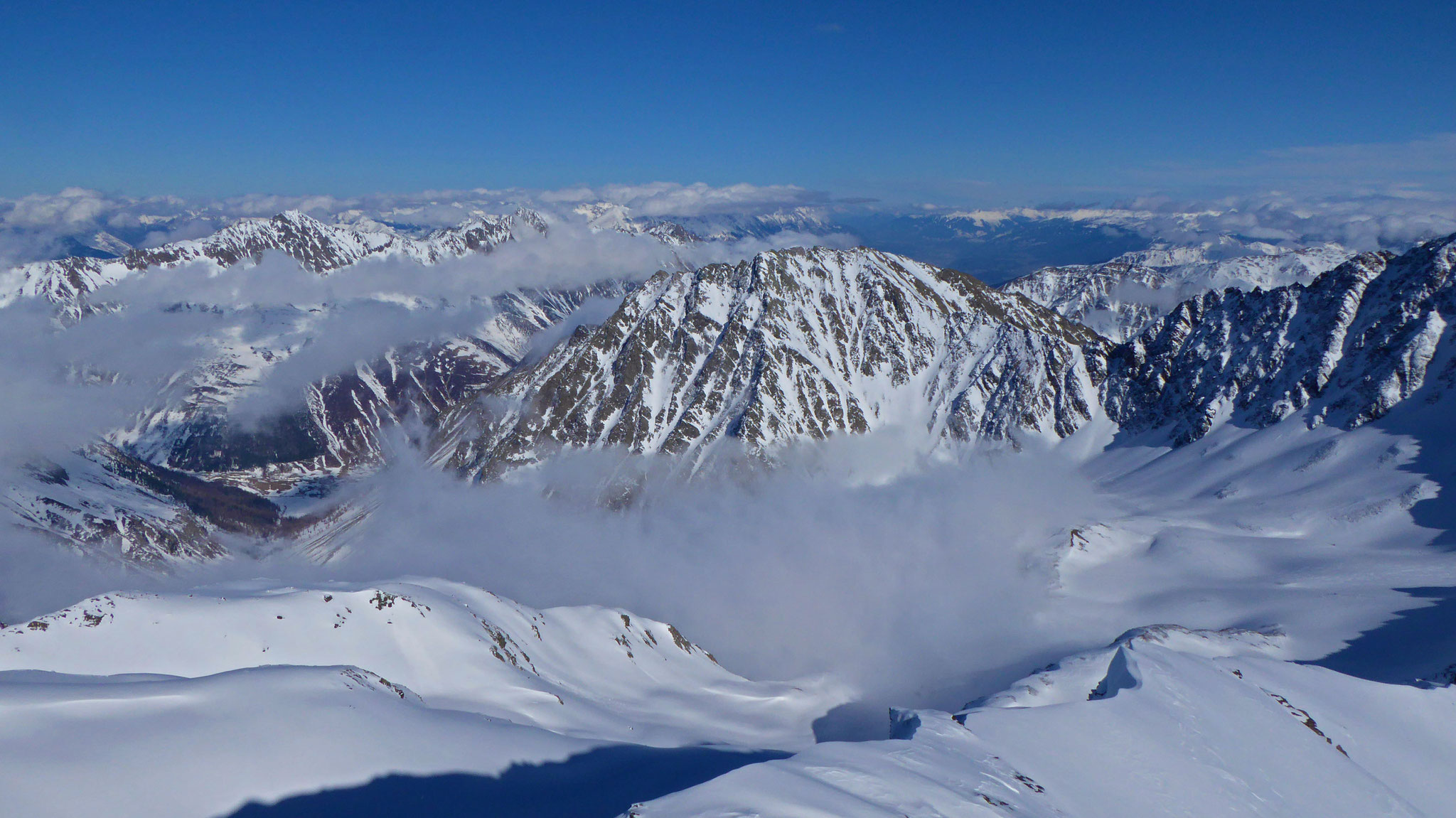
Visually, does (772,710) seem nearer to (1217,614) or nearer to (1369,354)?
(1217,614)

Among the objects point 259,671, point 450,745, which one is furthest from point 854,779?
point 259,671

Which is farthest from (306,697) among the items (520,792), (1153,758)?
(1153,758)

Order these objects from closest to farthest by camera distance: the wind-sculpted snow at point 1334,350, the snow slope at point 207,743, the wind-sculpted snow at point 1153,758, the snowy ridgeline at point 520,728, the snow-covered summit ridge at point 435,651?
the wind-sculpted snow at point 1153,758 → the snow slope at point 207,743 → the snowy ridgeline at point 520,728 → the snow-covered summit ridge at point 435,651 → the wind-sculpted snow at point 1334,350

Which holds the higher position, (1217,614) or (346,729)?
(346,729)

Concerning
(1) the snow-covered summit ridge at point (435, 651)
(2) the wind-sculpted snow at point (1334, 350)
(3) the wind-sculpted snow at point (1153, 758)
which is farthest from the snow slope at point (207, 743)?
(2) the wind-sculpted snow at point (1334, 350)

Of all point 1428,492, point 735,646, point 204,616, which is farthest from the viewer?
point 735,646

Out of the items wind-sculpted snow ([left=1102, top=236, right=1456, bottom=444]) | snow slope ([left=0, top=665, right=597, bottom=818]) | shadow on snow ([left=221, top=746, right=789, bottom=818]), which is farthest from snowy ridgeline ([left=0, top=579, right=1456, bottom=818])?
wind-sculpted snow ([left=1102, top=236, right=1456, bottom=444])

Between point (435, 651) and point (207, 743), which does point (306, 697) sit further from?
point (435, 651)

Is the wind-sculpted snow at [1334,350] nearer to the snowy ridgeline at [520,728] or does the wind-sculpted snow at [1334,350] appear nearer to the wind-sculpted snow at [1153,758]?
the snowy ridgeline at [520,728]
